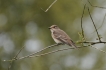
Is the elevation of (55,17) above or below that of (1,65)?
above

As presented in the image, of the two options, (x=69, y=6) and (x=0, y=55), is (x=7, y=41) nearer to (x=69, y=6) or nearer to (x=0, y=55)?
(x=0, y=55)

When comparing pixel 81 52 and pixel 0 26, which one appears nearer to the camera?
pixel 0 26

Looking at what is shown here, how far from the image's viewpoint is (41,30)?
25.0 m

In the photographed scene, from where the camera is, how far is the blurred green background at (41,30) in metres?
23.8

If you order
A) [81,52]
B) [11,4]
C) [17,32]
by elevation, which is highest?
[11,4]

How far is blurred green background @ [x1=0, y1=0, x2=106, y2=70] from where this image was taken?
23.8 m

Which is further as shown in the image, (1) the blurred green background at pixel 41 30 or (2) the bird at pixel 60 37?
(1) the blurred green background at pixel 41 30

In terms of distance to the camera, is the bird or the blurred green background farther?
the blurred green background

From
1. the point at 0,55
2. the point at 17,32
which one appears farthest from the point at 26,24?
the point at 0,55

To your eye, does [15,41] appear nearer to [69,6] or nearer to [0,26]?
[0,26]

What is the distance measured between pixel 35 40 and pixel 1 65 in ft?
7.03

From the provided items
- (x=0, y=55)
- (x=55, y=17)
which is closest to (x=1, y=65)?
(x=0, y=55)

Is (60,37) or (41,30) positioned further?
(41,30)

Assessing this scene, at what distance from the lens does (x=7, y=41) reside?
23.8 m
